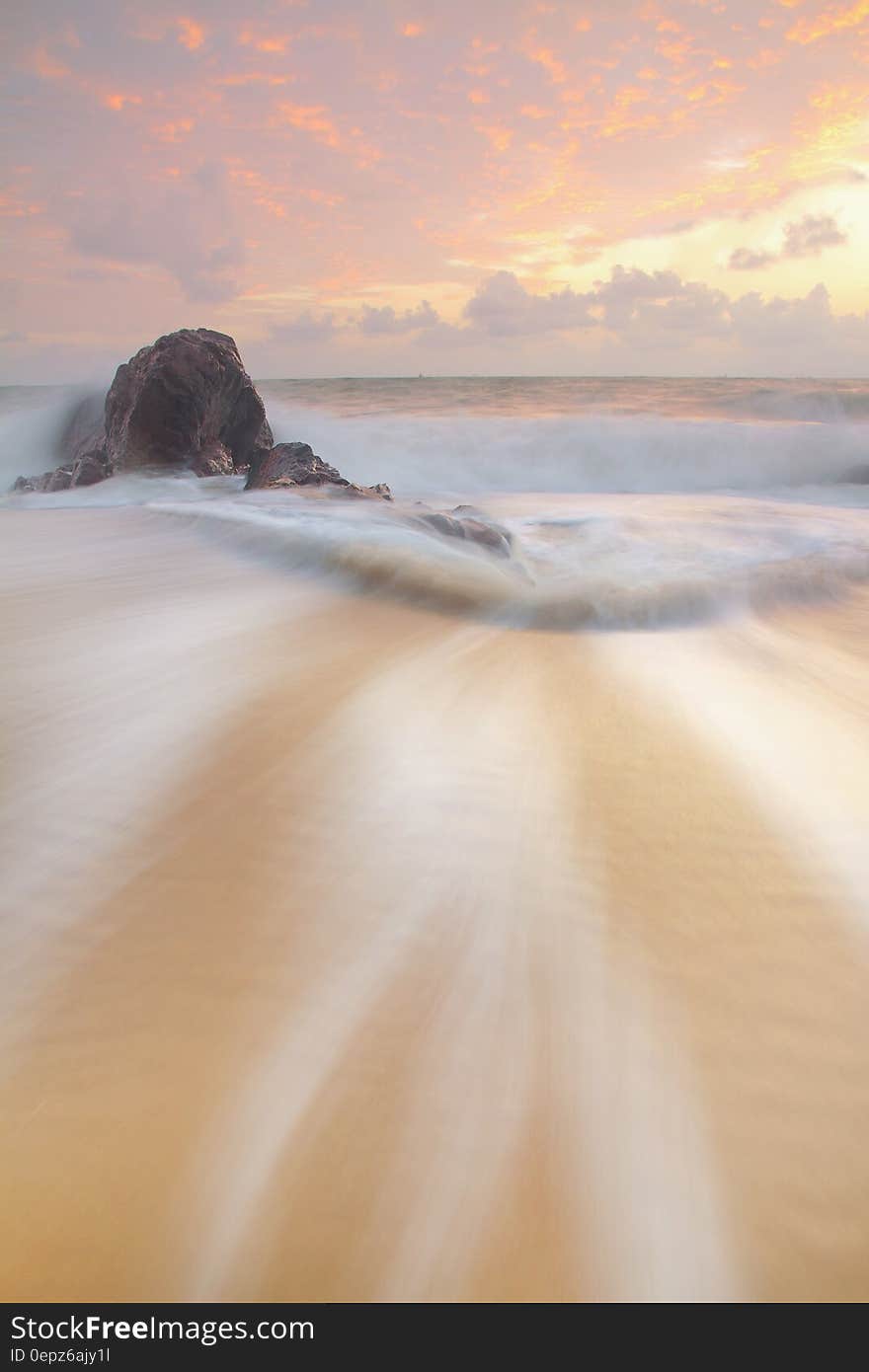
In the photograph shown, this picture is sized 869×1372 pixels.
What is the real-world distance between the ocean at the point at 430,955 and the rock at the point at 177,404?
4095 millimetres

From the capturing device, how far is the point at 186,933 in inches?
43.9

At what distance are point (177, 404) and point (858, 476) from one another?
7.48m

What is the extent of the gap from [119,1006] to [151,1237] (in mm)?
292

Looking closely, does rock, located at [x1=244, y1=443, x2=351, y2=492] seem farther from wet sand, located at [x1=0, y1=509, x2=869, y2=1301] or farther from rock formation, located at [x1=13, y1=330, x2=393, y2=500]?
wet sand, located at [x1=0, y1=509, x2=869, y2=1301]

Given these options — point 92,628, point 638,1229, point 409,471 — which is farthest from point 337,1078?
point 409,471

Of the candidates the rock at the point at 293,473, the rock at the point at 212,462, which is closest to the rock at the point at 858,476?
the rock at the point at 293,473

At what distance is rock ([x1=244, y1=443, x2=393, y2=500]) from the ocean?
96.5 inches

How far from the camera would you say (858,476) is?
8.91 meters

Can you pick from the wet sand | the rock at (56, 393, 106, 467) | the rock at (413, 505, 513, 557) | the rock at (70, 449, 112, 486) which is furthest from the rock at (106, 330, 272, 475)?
the wet sand

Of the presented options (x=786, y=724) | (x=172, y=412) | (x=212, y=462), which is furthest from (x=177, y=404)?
(x=786, y=724)

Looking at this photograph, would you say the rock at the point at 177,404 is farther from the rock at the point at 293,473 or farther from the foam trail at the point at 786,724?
the foam trail at the point at 786,724

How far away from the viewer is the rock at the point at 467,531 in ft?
11.6

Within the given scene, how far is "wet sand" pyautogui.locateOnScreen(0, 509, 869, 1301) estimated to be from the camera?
2.55 feet

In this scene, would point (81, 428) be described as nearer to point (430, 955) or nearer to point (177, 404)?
point (177, 404)
